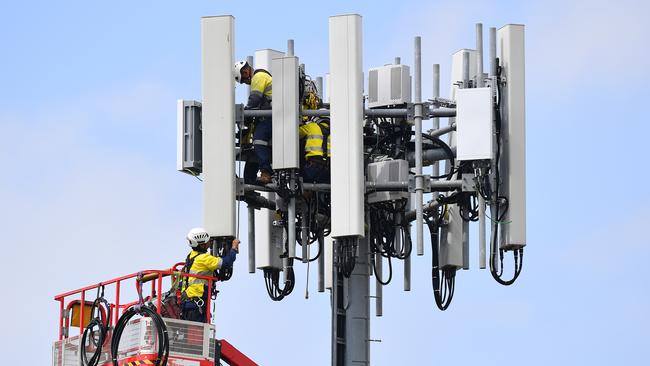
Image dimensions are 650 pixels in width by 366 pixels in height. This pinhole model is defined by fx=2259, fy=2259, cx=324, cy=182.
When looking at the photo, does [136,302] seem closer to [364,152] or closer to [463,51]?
[364,152]

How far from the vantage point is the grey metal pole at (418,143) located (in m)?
39.6

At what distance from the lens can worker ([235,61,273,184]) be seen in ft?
133

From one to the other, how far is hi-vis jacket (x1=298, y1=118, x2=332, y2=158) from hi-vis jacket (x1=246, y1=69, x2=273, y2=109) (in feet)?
2.65

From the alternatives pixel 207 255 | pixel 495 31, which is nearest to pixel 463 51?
pixel 495 31

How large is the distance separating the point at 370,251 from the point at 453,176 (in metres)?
2.12

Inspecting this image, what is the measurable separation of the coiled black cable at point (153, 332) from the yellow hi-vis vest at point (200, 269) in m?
1.03

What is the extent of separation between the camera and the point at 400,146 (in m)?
41.7

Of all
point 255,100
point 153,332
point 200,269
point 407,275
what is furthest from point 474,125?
point 153,332

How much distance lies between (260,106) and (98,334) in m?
5.32

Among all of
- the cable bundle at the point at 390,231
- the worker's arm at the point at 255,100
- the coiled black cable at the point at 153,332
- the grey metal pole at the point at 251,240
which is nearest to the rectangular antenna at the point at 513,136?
the cable bundle at the point at 390,231

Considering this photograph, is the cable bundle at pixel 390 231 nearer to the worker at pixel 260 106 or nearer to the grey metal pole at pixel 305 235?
the grey metal pole at pixel 305 235

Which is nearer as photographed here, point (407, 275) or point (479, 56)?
point (479, 56)

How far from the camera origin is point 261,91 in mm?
40844

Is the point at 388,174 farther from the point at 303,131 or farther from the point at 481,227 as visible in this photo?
the point at 481,227
